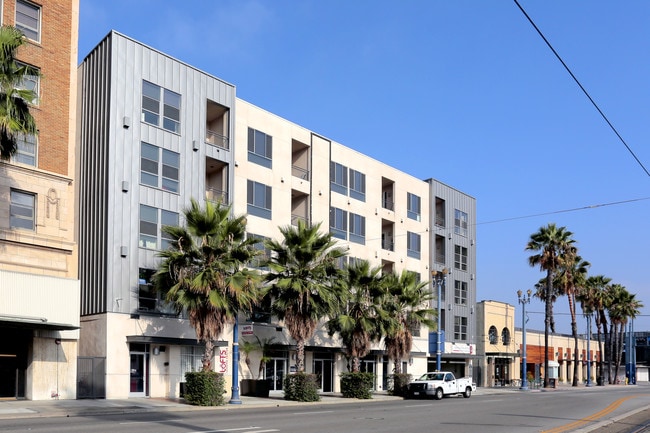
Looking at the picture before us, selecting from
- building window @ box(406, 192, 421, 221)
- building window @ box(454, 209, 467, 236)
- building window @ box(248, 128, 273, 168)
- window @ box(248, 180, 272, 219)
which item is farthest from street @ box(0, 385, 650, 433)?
building window @ box(454, 209, 467, 236)

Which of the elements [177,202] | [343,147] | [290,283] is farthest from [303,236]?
[343,147]

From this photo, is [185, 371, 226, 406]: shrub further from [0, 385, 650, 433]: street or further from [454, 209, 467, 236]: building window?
[454, 209, 467, 236]: building window

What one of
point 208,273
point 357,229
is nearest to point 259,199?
point 357,229

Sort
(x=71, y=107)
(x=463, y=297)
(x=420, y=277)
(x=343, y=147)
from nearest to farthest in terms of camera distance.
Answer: (x=71, y=107), (x=343, y=147), (x=420, y=277), (x=463, y=297)

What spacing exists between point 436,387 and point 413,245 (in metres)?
17.4

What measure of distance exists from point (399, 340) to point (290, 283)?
38.3 feet

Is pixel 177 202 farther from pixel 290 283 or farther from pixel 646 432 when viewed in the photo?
pixel 646 432

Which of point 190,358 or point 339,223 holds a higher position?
point 339,223

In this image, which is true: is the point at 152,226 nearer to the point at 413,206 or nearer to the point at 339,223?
the point at 339,223

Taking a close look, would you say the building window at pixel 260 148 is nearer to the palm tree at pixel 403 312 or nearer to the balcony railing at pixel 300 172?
the balcony railing at pixel 300 172

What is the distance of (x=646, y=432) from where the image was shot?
Result: 2072 centimetres

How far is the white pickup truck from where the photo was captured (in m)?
43.7

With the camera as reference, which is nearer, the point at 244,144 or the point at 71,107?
the point at 71,107

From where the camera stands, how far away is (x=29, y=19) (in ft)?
106
